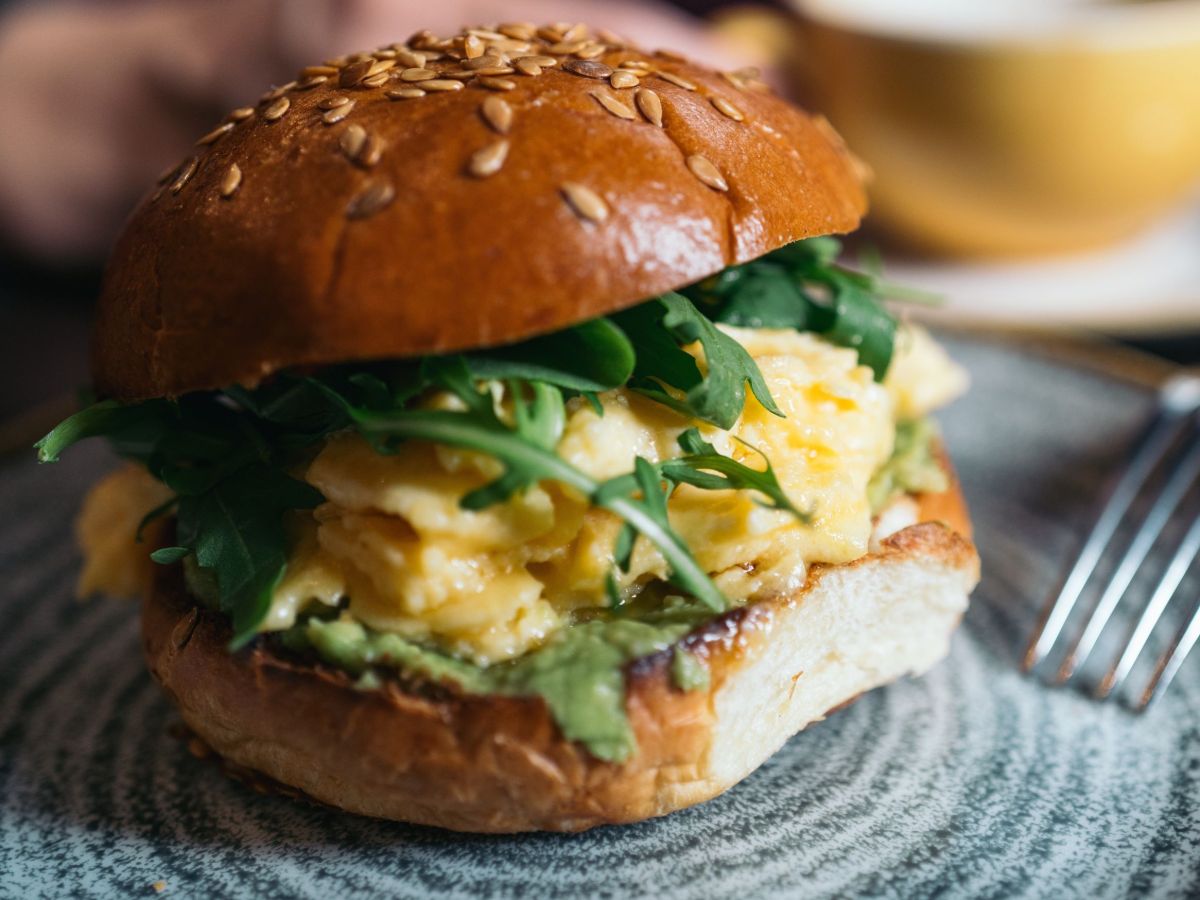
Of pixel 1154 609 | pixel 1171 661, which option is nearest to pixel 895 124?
pixel 1154 609

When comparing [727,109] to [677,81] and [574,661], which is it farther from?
[574,661]

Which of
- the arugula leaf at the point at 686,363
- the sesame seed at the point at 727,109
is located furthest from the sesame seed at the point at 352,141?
the sesame seed at the point at 727,109

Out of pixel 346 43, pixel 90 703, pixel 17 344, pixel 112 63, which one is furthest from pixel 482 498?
pixel 112 63

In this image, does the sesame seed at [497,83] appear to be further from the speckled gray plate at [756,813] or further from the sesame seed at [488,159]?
the speckled gray plate at [756,813]

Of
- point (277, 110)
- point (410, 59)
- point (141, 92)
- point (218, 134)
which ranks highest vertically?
point (410, 59)

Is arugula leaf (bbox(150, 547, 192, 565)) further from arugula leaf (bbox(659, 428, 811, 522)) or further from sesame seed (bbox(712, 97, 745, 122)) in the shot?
sesame seed (bbox(712, 97, 745, 122))

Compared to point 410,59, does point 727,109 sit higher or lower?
higher

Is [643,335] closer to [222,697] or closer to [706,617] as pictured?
[706,617]
